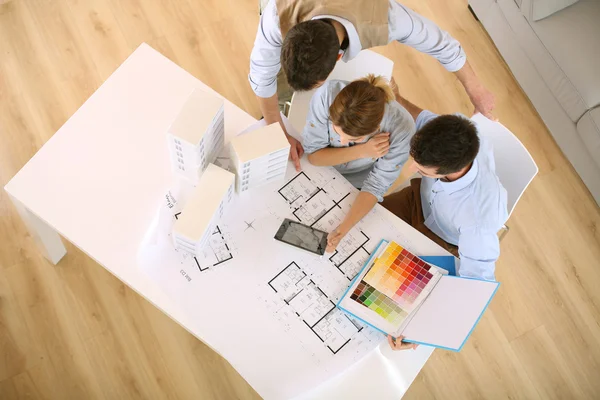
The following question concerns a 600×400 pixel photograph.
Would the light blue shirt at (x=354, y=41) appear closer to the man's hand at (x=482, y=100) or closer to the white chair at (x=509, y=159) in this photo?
the man's hand at (x=482, y=100)

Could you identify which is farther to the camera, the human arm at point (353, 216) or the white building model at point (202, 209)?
the human arm at point (353, 216)

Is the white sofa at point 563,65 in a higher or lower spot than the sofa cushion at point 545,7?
lower

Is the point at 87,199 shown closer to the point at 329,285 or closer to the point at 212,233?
the point at 212,233

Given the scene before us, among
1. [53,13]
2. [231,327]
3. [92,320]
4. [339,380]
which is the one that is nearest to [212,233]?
[231,327]

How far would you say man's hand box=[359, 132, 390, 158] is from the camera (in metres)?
1.67

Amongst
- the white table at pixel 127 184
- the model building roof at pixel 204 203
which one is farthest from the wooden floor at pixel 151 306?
the model building roof at pixel 204 203

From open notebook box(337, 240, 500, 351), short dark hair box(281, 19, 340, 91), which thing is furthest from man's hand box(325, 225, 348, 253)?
short dark hair box(281, 19, 340, 91)

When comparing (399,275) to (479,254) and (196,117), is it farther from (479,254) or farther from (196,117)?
(196,117)

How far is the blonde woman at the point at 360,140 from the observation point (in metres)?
1.58

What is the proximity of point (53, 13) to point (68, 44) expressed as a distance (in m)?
0.20

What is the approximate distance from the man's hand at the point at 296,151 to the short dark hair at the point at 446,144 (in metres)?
0.38

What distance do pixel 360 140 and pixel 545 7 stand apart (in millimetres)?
1470

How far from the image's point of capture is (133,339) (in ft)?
7.29

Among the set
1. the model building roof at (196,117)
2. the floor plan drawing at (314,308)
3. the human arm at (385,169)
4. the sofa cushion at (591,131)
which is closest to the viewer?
the model building roof at (196,117)
